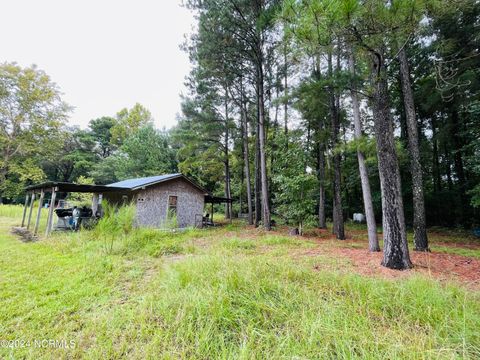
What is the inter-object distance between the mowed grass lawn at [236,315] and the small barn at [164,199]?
727 cm

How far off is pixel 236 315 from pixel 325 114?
8.92 metres

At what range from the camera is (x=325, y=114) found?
349 inches

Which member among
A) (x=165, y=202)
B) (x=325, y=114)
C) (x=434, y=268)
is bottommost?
(x=434, y=268)

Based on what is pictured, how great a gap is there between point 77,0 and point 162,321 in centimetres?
1349

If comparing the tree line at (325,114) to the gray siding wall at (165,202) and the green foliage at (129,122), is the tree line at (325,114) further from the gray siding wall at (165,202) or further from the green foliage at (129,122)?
the green foliage at (129,122)

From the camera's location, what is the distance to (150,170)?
2089 cm

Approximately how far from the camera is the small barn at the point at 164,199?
35.8 feet

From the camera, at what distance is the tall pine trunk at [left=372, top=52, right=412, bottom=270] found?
4.25 metres

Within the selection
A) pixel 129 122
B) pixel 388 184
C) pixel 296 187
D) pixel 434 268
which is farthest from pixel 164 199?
pixel 129 122

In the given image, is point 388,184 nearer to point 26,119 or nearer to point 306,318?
point 306,318

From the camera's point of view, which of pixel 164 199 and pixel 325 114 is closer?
pixel 325 114

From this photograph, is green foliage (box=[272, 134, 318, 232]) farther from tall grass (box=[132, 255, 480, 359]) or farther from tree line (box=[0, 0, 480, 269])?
tall grass (box=[132, 255, 480, 359])

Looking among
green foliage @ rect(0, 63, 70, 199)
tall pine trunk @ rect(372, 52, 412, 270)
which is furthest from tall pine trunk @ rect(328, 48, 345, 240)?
green foliage @ rect(0, 63, 70, 199)

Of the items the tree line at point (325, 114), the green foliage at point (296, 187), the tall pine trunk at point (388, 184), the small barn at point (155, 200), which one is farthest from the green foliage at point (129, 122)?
the tall pine trunk at point (388, 184)
